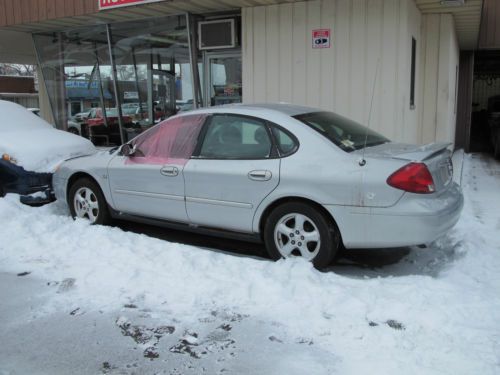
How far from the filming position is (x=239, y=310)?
13.3ft

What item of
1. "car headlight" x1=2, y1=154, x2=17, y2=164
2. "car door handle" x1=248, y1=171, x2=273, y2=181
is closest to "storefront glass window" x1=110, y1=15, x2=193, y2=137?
"car headlight" x1=2, y1=154, x2=17, y2=164

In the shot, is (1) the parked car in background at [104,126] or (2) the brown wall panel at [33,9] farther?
(1) the parked car in background at [104,126]

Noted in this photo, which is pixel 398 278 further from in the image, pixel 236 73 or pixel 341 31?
pixel 236 73

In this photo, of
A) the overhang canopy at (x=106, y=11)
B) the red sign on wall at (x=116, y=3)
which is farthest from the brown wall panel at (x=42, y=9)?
the red sign on wall at (x=116, y=3)

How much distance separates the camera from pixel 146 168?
582 cm

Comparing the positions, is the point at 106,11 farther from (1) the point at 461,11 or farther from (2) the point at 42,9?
(1) the point at 461,11

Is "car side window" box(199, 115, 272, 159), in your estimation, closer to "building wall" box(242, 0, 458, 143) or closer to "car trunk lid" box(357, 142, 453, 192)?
"car trunk lid" box(357, 142, 453, 192)

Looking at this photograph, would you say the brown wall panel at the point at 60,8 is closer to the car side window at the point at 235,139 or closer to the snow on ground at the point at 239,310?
the snow on ground at the point at 239,310

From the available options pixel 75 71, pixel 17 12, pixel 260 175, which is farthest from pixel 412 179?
pixel 75 71

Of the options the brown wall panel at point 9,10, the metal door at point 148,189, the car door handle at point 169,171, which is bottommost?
the metal door at point 148,189

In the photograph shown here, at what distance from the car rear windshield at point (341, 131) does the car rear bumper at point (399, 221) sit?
0.67 meters

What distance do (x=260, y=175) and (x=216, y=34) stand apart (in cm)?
539

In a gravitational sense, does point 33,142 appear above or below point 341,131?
below

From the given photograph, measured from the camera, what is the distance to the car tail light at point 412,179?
444 cm
